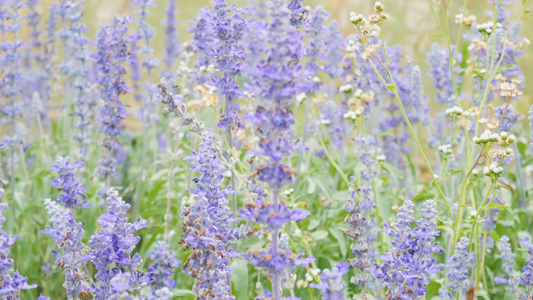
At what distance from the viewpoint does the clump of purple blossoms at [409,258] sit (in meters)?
2.61

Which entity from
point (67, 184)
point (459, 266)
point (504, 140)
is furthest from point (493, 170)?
point (67, 184)

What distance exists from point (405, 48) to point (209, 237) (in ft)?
23.7

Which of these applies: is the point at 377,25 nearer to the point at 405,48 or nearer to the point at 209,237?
the point at 209,237

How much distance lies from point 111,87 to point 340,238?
5.79ft

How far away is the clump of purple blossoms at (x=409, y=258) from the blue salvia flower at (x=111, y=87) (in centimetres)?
213

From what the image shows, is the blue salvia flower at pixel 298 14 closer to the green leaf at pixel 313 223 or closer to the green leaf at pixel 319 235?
the green leaf at pixel 319 235

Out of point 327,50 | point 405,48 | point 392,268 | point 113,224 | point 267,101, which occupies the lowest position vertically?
point 392,268

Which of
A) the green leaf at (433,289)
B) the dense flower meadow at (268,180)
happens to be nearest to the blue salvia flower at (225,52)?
the dense flower meadow at (268,180)

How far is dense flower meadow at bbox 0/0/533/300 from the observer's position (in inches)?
93.6

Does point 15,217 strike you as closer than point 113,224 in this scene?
No

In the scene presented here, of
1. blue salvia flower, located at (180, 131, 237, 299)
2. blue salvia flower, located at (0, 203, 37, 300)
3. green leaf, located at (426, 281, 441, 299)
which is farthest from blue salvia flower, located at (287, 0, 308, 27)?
green leaf, located at (426, 281, 441, 299)

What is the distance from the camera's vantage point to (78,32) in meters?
5.12

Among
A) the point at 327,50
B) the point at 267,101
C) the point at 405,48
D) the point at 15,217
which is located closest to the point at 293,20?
the point at 267,101

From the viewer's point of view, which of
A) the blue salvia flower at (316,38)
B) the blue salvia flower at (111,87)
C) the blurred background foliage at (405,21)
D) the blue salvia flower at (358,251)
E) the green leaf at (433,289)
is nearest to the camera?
the blue salvia flower at (358,251)
